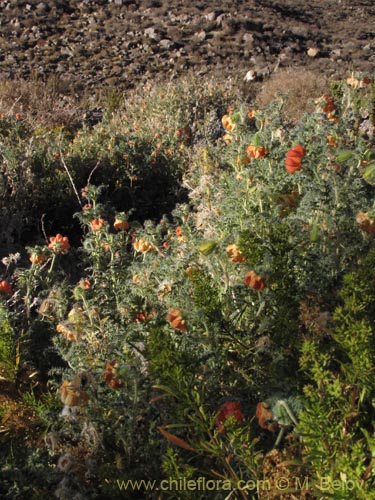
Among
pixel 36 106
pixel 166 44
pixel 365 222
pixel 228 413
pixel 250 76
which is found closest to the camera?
pixel 228 413

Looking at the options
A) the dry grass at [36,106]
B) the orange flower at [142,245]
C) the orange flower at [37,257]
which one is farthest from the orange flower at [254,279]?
the dry grass at [36,106]

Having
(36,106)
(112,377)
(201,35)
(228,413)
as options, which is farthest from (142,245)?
(201,35)

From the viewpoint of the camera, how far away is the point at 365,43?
18406mm

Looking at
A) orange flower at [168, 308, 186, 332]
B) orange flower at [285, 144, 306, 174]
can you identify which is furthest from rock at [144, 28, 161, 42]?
orange flower at [168, 308, 186, 332]

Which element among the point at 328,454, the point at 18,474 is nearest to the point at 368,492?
the point at 328,454

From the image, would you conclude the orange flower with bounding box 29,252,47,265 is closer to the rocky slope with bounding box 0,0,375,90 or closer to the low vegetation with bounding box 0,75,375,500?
the low vegetation with bounding box 0,75,375,500

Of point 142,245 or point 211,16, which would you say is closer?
point 142,245

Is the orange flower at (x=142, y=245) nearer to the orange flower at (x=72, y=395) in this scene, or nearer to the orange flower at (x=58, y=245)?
the orange flower at (x=58, y=245)

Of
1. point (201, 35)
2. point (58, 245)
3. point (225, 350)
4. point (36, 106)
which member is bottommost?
point (201, 35)

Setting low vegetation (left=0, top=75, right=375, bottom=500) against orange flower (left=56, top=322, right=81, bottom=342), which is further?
orange flower (left=56, top=322, right=81, bottom=342)

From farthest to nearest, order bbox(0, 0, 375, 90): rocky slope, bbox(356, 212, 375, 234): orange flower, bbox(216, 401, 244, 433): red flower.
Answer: bbox(0, 0, 375, 90): rocky slope
bbox(356, 212, 375, 234): orange flower
bbox(216, 401, 244, 433): red flower

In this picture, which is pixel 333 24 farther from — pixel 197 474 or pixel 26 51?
pixel 197 474

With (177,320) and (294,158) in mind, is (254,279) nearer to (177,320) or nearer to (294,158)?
(177,320)

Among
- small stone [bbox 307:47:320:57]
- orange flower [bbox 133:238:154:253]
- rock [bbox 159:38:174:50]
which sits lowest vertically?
small stone [bbox 307:47:320:57]
